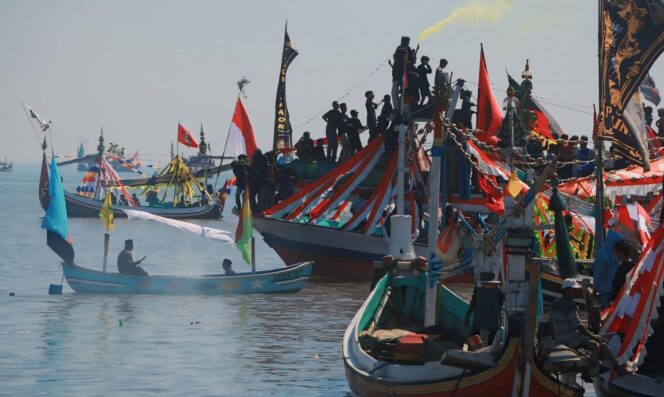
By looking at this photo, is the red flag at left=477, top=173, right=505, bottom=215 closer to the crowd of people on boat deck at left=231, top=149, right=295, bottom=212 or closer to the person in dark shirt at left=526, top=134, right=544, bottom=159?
the person in dark shirt at left=526, top=134, right=544, bottom=159

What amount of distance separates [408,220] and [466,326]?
3.08m

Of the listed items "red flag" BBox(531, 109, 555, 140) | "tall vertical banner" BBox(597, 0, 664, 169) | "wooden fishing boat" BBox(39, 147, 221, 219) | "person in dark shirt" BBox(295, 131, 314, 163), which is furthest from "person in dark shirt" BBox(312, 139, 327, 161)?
"wooden fishing boat" BBox(39, 147, 221, 219)

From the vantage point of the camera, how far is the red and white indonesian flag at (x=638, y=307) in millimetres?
18594

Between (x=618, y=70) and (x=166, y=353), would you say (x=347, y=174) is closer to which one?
(x=166, y=353)

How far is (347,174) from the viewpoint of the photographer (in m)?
43.0

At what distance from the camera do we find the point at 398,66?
40656mm

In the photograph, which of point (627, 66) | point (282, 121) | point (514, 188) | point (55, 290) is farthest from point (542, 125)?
point (514, 188)

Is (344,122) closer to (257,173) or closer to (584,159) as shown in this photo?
(257,173)

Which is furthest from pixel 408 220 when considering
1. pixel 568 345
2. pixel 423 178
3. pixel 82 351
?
pixel 423 178

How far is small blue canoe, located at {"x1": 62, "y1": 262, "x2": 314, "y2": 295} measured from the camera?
3869cm

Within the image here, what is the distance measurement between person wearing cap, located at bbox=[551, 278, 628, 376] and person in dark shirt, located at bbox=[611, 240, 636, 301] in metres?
1.61

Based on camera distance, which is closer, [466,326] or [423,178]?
[466,326]

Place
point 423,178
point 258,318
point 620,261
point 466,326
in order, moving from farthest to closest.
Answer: point 423,178, point 258,318, point 466,326, point 620,261

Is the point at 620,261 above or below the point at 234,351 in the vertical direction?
above
